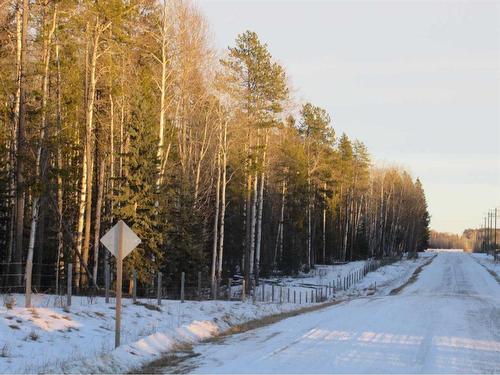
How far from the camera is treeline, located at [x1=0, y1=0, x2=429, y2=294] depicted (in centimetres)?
2269

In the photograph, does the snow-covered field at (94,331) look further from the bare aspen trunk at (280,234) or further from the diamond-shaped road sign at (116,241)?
the bare aspen trunk at (280,234)

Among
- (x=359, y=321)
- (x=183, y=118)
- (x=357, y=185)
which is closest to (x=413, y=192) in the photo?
(x=357, y=185)

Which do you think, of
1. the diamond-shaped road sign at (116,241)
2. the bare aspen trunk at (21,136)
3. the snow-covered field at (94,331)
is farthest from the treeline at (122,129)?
the diamond-shaped road sign at (116,241)

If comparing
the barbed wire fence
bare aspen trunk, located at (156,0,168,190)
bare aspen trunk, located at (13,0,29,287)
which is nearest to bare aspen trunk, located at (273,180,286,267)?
the barbed wire fence

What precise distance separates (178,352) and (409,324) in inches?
328

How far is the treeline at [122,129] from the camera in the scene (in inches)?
893

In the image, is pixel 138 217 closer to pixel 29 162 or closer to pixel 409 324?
pixel 29 162

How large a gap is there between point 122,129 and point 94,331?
1705 cm

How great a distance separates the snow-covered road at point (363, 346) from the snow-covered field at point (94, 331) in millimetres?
989

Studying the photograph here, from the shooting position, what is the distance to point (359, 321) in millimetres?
18578

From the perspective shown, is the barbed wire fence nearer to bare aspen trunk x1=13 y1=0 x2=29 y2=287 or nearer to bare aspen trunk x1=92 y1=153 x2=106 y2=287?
bare aspen trunk x1=13 y1=0 x2=29 y2=287

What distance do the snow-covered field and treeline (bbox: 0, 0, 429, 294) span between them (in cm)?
455

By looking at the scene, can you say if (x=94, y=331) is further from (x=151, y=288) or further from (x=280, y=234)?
(x=280, y=234)

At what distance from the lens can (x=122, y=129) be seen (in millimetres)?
28828
